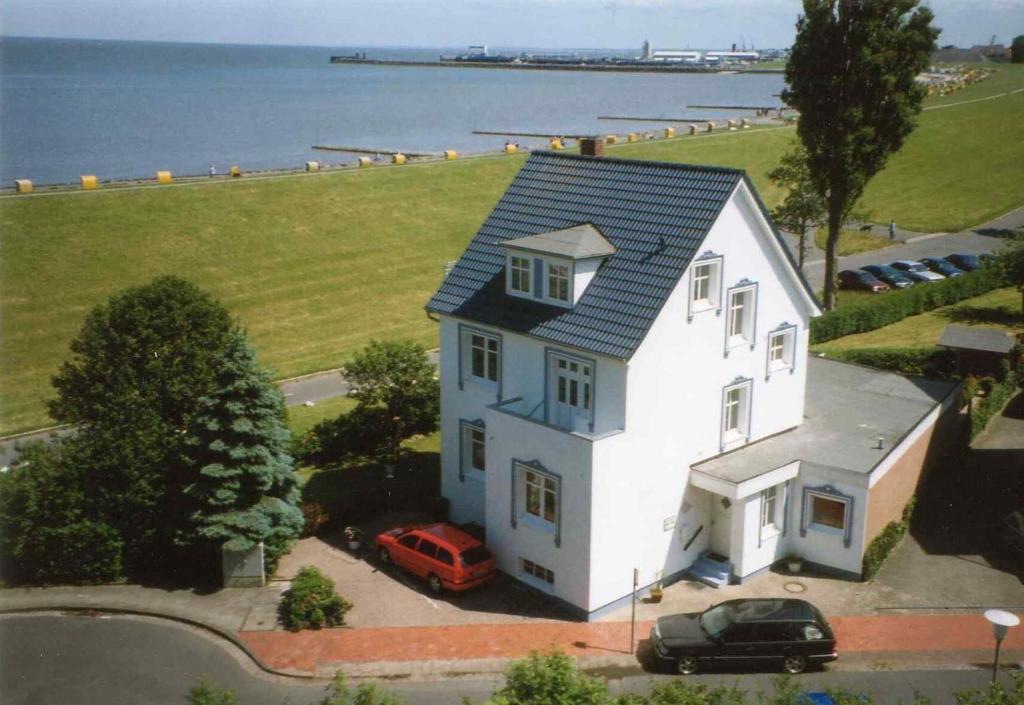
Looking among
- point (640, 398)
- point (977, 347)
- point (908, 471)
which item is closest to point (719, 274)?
point (640, 398)

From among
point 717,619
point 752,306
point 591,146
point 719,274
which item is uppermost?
point 591,146

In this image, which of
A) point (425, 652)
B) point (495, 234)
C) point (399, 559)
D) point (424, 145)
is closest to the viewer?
point (425, 652)

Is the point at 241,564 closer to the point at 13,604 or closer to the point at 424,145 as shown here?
the point at 13,604

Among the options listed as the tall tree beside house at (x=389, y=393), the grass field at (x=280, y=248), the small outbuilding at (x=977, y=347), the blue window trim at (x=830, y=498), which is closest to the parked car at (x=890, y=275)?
the grass field at (x=280, y=248)

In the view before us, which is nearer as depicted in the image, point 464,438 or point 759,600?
point 759,600

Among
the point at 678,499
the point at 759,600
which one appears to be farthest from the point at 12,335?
the point at 759,600

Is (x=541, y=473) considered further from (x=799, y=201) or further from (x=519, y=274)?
(x=799, y=201)

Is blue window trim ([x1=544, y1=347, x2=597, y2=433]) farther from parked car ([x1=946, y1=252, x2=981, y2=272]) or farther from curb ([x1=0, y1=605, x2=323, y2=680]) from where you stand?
parked car ([x1=946, y1=252, x2=981, y2=272])
